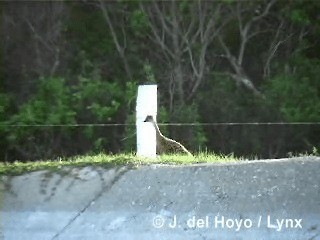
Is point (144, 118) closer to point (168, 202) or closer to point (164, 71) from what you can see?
point (168, 202)

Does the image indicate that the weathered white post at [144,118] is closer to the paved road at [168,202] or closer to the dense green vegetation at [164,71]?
the paved road at [168,202]

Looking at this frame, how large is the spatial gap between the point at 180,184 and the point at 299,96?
862cm

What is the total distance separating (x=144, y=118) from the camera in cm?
591

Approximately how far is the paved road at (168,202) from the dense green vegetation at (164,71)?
7607 millimetres

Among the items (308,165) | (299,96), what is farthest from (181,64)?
(308,165)

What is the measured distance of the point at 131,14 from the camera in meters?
13.8

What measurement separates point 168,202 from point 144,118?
1.22m

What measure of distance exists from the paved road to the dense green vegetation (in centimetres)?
761

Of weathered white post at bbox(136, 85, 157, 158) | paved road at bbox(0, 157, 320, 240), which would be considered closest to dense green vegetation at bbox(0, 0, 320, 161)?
weathered white post at bbox(136, 85, 157, 158)

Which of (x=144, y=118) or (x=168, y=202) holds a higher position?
(x=144, y=118)

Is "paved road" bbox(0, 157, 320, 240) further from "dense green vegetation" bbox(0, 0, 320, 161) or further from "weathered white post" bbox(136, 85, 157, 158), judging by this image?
"dense green vegetation" bbox(0, 0, 320, 161)

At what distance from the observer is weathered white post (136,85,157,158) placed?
586 cm

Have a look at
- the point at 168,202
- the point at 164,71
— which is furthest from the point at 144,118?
the point at 164,71

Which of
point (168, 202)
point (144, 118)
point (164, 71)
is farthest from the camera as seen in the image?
point (164, 71)
